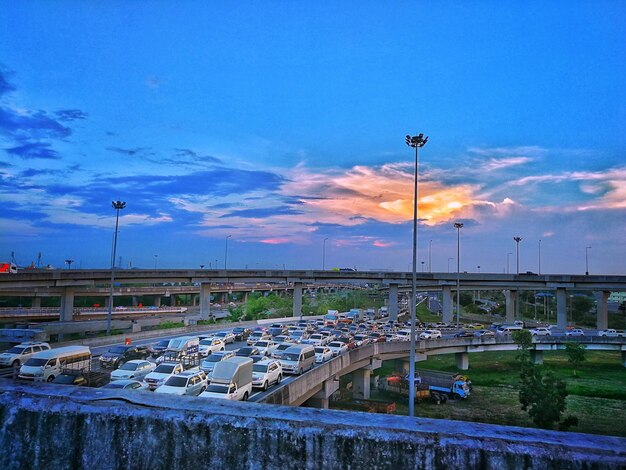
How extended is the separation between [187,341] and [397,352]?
900 inches

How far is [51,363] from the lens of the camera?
23.4 metres

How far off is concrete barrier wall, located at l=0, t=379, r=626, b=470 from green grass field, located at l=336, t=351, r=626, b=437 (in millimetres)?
35994

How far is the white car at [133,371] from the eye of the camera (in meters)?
23.5

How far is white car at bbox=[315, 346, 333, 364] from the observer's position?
1352 inches

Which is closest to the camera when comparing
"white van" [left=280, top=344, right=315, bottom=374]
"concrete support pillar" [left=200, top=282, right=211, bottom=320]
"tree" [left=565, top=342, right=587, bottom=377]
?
"white van" [left=280, top=344, right=315, bottom=374]

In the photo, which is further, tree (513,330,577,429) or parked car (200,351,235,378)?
tree (513,330,577,429)

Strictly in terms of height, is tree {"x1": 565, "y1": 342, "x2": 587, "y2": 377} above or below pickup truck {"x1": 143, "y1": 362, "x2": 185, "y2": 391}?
below

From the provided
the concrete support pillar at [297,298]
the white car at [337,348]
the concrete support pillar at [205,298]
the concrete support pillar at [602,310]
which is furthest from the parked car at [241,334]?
the concrete support pillar at [602,310]

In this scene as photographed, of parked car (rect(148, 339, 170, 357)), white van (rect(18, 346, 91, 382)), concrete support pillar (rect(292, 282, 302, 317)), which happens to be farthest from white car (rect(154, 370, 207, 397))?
concrete support pillar (rect(292, 282, 302, 317))

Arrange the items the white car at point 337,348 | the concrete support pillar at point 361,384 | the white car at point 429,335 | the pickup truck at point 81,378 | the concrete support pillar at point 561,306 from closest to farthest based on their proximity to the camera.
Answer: the pickup truck at point 81,378
the white car at point 337,348
the concrete support pillar at point 361,384
the white car at point 429,335
the concrete support pillar at point 561,306

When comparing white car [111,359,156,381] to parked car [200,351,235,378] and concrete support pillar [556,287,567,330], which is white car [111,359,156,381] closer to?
parked car [200,351,235,378]

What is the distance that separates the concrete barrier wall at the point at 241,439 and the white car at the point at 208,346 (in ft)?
104

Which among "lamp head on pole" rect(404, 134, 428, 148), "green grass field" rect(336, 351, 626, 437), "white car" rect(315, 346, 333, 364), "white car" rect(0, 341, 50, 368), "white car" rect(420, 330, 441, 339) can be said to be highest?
"lamp head on pole" rect(404, 134, 428, 148)

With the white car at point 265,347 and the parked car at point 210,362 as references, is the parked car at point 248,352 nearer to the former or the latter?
the white car at point 265,347
